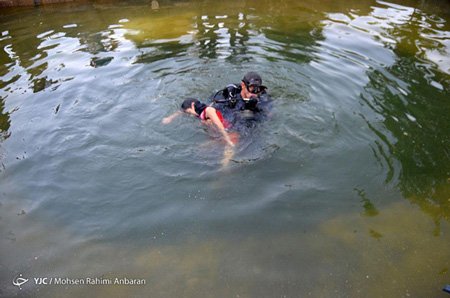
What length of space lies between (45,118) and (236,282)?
4.78m

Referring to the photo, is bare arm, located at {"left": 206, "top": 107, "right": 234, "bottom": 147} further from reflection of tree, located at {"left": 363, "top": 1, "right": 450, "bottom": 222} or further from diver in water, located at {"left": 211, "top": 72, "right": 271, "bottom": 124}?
reflection of tree, located at {"left": 363, "top": 1, "right": 450, "bottom": 222}

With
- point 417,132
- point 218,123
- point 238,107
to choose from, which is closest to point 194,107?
point 218,123

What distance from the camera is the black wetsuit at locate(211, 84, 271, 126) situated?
556 centimetres

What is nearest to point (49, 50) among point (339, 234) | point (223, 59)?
point (223, 59)

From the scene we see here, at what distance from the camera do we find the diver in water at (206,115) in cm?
520

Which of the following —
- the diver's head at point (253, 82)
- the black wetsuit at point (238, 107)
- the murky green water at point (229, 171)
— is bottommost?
the murky green water at point (229, 171)

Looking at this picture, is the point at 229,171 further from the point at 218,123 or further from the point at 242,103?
the point at 242,103

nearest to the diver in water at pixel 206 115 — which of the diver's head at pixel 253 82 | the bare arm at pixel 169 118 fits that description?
the bare arm at pixel 169 118

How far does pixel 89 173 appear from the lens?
4.87m

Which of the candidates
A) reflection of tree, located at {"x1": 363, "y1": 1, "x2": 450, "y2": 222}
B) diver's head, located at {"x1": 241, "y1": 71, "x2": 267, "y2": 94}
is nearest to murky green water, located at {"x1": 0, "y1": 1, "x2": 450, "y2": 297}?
reflection of tree, located at {"x1": 363, "y1": 1, "x2": 450, "y2": 222}

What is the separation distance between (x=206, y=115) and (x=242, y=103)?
68 cm

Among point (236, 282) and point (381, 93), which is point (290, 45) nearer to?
point (381, 93)

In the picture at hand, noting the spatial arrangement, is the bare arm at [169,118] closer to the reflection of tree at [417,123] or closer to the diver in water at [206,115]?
the diver in water at [206,115]

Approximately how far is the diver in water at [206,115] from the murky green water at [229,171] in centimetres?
18
